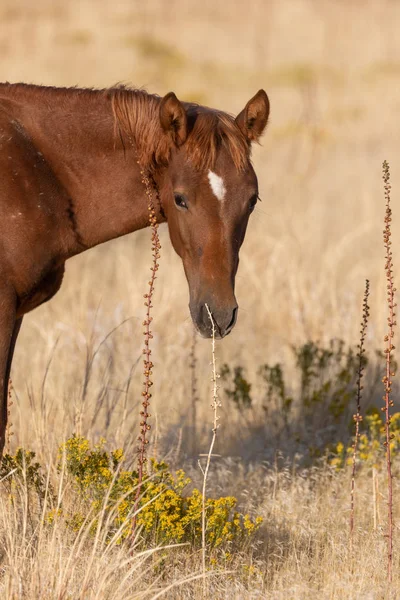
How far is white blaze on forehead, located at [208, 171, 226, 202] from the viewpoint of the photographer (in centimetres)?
345

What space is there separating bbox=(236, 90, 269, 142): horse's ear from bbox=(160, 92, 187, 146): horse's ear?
30 cm

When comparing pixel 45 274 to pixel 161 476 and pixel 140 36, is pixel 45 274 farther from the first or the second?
pixel 140 36

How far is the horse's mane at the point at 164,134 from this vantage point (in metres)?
3.50

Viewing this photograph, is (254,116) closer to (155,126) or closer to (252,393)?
(155,126)

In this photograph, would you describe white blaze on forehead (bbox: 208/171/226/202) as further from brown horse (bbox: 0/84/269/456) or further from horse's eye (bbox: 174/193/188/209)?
horse's eye (bbox: 174/193/188/209)

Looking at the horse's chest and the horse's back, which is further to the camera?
the horse's chest

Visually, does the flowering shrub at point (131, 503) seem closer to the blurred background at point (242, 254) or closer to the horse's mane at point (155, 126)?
the blurred background at point (242, 254)

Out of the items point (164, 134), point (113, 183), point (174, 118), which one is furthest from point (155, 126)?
point (113, 183)

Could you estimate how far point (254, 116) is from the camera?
12.3ft

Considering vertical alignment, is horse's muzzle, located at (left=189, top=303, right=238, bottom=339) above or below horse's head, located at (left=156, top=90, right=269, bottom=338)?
below

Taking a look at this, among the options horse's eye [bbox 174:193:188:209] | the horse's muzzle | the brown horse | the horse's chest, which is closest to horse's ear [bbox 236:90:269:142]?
the brown horse

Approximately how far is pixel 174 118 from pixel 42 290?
970 millimetres

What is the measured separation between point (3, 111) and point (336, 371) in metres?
3.77

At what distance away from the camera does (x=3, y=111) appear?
12.2ft
